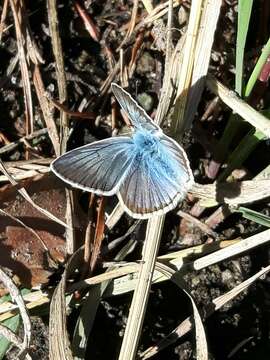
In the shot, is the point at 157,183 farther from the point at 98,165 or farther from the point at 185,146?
the point at 185,146

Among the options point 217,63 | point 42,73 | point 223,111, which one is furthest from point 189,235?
point 42,73

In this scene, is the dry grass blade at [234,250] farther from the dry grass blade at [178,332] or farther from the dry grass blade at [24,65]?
the dry grass blade at [24,65]

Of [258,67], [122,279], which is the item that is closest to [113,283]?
[122,279]

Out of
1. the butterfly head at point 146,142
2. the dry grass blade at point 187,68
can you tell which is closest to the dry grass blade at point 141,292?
the butterfly head at point 146,142

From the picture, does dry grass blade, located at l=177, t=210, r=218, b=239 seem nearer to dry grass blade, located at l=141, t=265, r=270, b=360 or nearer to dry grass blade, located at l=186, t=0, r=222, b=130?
dry grass blade, located at l=141, t=265, r=270, b=360

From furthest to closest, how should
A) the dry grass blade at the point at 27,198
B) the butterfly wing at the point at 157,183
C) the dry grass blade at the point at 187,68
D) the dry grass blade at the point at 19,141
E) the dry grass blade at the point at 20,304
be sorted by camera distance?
1. the dry grass blade at the point at 19,141
2. the dry grass blade at the point at 27,198
3. the dry grass blade at the point at 187,68
4. the dry grass blade at the point at 20,304
5. the butterfly wing at the point at 157,183

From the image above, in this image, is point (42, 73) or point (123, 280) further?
point (42, 73)

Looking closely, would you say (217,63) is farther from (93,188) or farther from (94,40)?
(93,188)
